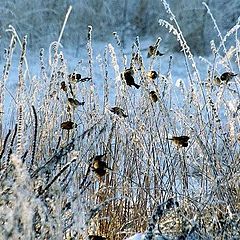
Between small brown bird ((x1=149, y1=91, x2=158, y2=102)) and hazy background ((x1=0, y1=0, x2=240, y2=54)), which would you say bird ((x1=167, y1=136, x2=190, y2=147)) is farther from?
hazy background ((x1=0, y1=0, x2=240, y2=54))

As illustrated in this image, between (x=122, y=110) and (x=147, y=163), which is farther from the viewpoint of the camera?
(x=147, y=163)

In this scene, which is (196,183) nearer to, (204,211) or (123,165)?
(123,165)

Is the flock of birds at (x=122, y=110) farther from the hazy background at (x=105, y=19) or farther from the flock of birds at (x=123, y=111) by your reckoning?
the hazy background at (x=105, y=19)

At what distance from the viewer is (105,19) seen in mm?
9438

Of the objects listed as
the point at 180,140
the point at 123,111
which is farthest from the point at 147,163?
the point at 180,140

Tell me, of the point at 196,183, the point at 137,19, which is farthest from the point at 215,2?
the point at 196,183

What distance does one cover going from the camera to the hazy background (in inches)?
354

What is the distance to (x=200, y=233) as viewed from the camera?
190cm

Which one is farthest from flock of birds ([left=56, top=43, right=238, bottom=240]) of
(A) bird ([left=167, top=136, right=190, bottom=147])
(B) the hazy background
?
(B) the hazy background

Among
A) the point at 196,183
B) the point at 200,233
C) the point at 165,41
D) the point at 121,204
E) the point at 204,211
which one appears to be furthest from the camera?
the point at 165,41

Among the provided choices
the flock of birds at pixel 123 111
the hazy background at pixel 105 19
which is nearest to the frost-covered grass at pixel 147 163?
the flock of birds at pixel 123 111

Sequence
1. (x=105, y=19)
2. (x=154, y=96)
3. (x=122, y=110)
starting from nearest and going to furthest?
(x=122, y=110) < (x=154, y=96) < (x=105, y=19)

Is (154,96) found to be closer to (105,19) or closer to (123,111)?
(123,111)

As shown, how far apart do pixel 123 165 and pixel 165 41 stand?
6.34 meters
